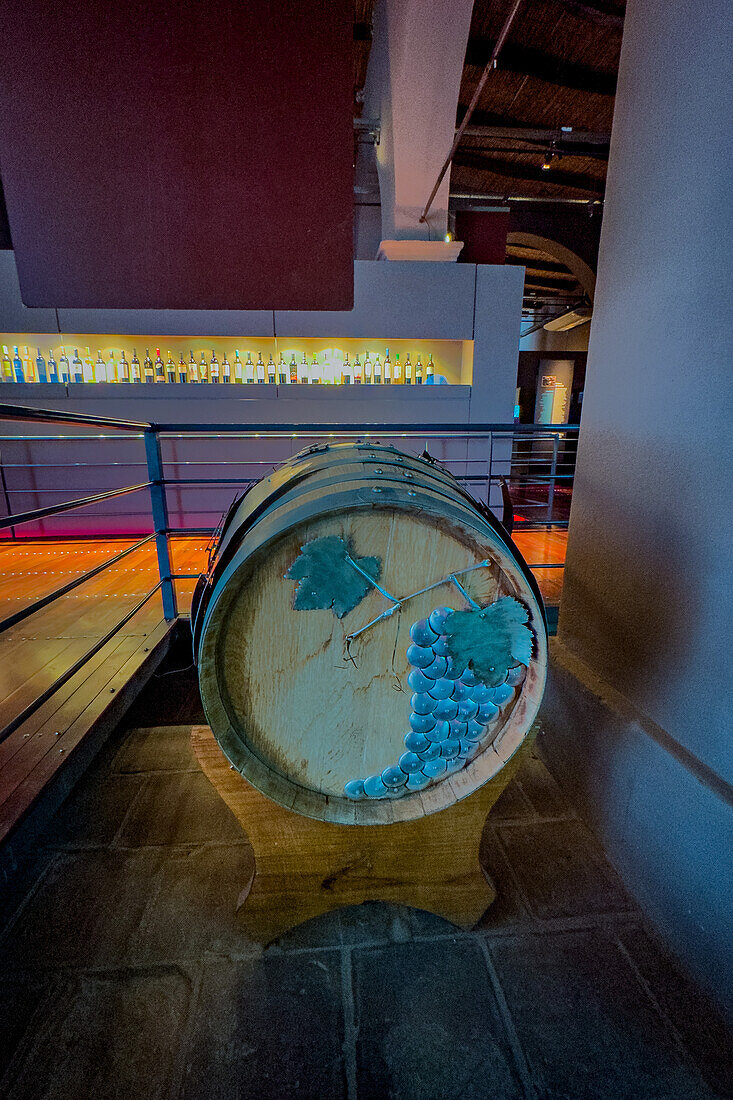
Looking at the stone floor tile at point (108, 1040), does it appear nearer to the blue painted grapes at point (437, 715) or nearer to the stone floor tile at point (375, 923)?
the stone floor tile at point (375, 923)

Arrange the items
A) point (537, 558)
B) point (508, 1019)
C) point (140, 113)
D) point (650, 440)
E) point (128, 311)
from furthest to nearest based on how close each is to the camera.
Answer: point (128, 311) → point (537, 558) → point (140, 113) → point (650, 440) → point (508, 1019)

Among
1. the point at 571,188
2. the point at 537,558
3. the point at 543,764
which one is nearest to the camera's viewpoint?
the point at 543,764

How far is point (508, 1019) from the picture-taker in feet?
3.14

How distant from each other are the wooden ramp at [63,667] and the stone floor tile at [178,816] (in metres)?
0.25

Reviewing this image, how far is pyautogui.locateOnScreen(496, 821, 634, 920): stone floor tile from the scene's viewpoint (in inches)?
47.1

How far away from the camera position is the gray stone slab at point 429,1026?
0.86m

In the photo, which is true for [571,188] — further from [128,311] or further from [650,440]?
[650,440]

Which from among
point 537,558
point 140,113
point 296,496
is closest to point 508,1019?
point 296,496

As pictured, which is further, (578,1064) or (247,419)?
(247,419)

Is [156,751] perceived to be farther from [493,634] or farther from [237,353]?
[237,353]

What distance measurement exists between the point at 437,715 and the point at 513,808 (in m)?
0.89

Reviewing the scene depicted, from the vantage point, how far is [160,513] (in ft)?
7.25

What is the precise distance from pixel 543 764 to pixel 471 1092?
98 centimetres

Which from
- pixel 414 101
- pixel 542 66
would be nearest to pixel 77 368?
pixel 414 101
